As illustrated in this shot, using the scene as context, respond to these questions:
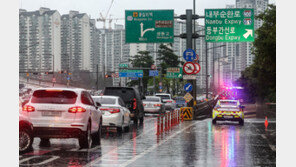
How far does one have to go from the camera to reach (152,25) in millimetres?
32969

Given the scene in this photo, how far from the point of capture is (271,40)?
119 feet

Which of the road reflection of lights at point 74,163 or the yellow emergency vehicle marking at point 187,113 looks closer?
the road reflection of lights at point 74,163

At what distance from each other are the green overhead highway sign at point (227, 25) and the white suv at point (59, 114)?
1860cm

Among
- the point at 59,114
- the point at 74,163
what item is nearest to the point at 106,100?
the point at 59,114

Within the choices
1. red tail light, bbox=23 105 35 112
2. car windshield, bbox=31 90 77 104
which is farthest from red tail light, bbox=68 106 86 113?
red tail light, bbox=23 105 35 112

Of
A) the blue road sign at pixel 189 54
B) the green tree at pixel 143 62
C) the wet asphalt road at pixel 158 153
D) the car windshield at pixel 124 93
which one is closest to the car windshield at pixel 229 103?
the blue road sign at pixel 189 54

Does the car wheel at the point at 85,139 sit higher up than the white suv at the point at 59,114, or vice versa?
the white suv at the point at 59,114

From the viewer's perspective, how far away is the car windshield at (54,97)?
49.5 ft

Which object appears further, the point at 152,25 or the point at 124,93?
the point at 152,25

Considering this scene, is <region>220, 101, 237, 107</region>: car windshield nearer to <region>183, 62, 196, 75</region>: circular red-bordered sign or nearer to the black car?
<region>183, 62, 196, 75</region>: circular red-bordered sign

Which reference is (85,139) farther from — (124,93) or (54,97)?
(124,93)

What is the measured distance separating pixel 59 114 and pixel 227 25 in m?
19.8

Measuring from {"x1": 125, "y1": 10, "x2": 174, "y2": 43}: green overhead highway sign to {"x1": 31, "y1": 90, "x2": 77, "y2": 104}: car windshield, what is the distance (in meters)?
Answer: 18.0

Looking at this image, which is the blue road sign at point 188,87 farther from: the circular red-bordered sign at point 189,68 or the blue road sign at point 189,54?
the blue road sign at point 189,54
